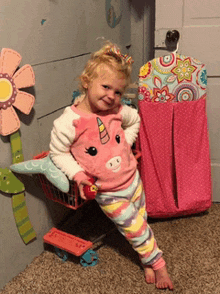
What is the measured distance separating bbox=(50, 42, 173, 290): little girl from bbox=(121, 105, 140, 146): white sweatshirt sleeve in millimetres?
43

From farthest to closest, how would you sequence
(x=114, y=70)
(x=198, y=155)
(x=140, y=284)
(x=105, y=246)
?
(x=198, y=155) → (x=105, y=246) → (x=140, y=284) → (x=114, y=70)

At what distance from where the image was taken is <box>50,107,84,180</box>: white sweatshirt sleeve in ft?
3.89

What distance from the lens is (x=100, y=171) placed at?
123 centimetres

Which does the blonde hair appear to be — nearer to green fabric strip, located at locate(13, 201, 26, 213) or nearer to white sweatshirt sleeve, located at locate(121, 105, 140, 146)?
white sweatshirt sleeve, located at locate(121, 105, 140, 146)

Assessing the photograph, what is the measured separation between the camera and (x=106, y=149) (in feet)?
4.02

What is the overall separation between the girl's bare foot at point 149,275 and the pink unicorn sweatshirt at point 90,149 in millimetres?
370

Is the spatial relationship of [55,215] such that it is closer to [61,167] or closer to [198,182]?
[61,167]

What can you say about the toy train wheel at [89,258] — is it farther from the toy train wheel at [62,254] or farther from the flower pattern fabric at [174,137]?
the flower pattern fabric at [174,137]

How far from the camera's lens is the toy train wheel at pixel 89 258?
4.50 feet

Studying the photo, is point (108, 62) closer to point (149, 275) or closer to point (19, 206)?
point (19, 206)

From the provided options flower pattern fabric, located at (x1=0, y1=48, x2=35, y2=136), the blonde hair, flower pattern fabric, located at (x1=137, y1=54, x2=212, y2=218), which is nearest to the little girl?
the blonde hair

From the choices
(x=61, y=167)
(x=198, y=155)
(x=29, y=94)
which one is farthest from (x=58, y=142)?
(x=198, y=155)

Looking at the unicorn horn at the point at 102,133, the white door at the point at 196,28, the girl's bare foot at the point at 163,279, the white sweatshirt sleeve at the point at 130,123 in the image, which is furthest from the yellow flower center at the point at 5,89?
the girl's bare foot at the point at 163,279

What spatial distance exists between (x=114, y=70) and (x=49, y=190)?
55cm
